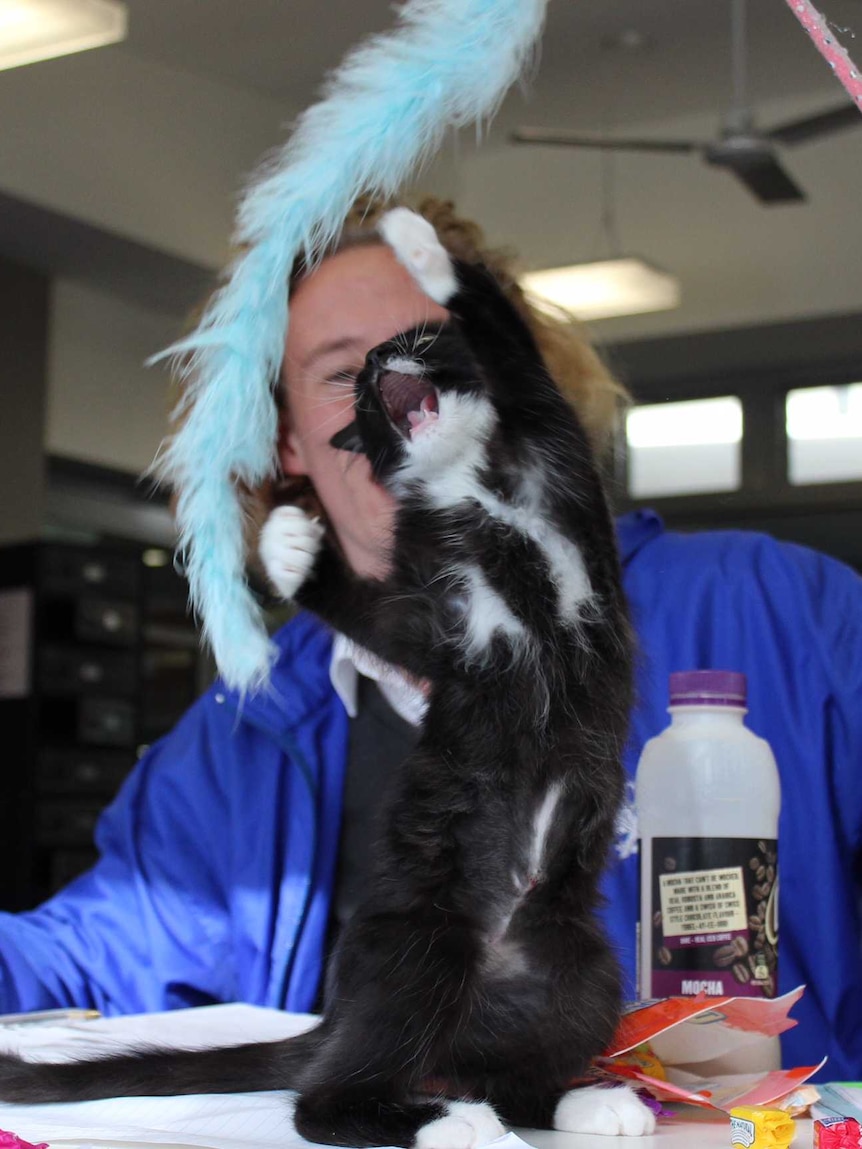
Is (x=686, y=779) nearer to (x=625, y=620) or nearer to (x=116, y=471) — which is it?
(x=625, y=620)

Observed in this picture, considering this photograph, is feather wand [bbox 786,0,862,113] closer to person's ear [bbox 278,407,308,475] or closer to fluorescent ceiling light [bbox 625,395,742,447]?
person's ear [bbox 278,407,308,475]

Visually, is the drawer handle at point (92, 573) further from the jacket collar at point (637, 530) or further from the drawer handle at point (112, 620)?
the jacket collar at point (637, 530)

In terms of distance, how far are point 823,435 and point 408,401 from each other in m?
4.91

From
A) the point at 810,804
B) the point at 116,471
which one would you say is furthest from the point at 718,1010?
the point at 116,471

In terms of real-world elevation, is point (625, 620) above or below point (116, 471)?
below

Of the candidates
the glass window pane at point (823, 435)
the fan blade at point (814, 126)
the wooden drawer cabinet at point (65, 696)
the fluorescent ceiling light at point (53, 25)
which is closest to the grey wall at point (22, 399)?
the wooden drawer cabinet at point (65, 696)

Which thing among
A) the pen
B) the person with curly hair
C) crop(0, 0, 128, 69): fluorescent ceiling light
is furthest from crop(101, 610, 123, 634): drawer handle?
the pen

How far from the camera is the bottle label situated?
724 mm

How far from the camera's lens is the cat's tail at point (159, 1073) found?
671 mm

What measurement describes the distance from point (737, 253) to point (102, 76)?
2472 millimetres

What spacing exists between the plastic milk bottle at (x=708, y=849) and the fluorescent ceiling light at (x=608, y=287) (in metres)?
3.47

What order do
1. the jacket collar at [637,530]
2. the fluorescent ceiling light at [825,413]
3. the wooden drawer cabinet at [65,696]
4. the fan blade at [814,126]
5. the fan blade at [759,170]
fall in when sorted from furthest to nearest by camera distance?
the fluorescent ceiling light at [825,413]
the wooden drawer cabinet at [65,696]
the fan blade at [759,170]
the fan blade at [814,126]
the jacket collar at [637,530]

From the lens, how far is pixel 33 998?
1.10 meters

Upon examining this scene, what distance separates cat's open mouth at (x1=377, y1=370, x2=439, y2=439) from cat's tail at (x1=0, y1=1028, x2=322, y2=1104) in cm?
32
